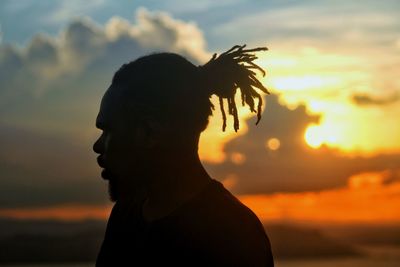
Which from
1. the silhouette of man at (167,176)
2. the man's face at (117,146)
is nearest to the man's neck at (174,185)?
the silhouette of man at (167,176)

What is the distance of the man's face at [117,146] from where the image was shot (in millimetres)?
3773

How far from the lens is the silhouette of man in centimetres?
368

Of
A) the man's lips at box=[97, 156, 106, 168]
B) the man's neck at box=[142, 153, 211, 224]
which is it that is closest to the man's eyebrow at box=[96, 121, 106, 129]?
the man's lips at box=[97, 156, 106, 168]

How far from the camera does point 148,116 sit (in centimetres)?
371

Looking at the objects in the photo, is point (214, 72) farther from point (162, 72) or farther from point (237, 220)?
point (237, 220)

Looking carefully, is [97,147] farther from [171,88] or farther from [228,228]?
[228,228]

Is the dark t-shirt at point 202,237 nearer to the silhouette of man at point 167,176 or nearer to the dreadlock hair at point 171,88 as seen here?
the silhouette of man at point 167,176

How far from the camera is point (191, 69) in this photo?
3.81 m

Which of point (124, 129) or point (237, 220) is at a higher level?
point (124, 129)

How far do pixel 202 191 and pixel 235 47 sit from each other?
1.00m

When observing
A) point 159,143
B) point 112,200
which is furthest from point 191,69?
point 112,200

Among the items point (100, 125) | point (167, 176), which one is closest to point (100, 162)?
point (100, 125)

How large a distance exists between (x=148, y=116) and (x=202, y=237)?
2.43 ft

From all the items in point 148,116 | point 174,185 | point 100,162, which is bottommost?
point 174,185
